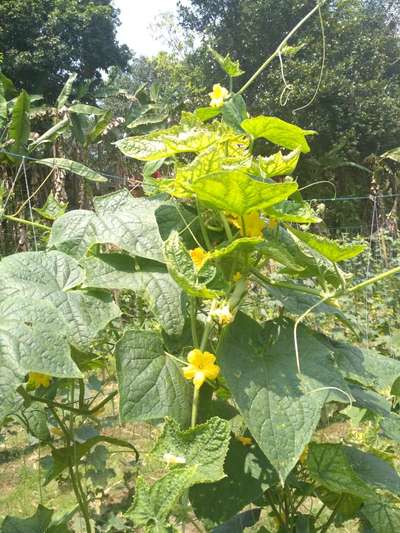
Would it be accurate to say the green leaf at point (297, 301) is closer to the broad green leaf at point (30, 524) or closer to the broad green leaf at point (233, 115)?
the broad green leaf at point (233, 115)

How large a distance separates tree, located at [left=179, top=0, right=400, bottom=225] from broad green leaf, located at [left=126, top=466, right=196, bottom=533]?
1222cm

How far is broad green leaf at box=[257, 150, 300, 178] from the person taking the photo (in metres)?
0.67

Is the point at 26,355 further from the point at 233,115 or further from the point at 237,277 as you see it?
the point at 233,115

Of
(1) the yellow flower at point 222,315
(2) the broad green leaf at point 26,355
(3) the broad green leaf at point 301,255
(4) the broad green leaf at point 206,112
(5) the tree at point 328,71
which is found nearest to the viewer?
(2) the broad green leaf at point 26,355

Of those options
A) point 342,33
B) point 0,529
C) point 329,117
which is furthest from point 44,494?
point 342,33

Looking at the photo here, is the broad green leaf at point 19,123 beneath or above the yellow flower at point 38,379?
above

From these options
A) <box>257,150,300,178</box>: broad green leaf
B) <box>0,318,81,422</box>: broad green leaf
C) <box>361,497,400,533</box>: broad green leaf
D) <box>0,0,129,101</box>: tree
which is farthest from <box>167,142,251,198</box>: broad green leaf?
<box>0,0,129,101</box>: tree

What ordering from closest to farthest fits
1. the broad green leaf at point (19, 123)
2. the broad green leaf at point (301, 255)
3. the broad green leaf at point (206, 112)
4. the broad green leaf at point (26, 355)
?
1. the broad green leaf at point (26, 355)
2. the broad green leaf at point (301, 255)
3. the broad green leaf at point (206, 112)
4. the broad green leaf at point (19, 123)

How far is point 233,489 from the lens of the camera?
69 centimetres

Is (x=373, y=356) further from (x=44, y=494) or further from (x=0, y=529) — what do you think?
(x=44, y=494)

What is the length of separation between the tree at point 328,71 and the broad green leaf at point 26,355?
40.1ft

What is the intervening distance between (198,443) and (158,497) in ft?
0.23

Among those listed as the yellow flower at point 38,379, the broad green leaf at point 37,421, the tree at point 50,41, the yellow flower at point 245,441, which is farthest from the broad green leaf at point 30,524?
the tree at point 50,41

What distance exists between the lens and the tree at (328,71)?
42.4 ft
